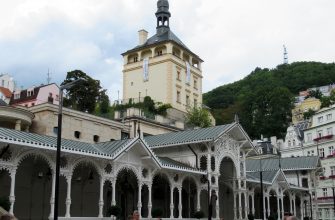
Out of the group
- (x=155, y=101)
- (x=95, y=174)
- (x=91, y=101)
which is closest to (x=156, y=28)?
(x=155, y=101)

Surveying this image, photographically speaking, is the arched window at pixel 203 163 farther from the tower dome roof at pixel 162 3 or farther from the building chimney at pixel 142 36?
the tower dome roof at pixel 162 3

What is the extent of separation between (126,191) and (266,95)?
74312mm

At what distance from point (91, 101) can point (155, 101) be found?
34.7ft

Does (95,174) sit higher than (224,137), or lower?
lower

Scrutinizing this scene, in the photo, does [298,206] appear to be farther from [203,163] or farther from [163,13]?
[163,13]

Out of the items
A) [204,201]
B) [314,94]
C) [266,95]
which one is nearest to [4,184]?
[204,201]

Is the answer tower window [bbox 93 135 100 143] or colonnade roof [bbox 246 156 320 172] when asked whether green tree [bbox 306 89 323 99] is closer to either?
colonnade roof [bbox 246 156 320 172]

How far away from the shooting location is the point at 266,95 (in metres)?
104

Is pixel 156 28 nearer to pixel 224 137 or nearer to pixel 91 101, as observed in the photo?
→ pixel 91 101

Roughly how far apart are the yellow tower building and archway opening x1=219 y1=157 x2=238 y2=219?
94.5 feet

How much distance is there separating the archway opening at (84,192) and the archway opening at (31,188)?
2193 millimetres

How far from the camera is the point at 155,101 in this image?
242 feet

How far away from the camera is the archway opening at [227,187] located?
4325cm

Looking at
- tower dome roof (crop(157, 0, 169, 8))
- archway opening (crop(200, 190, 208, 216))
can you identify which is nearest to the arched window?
archway opening (crop(200, 190, 208, 216))
